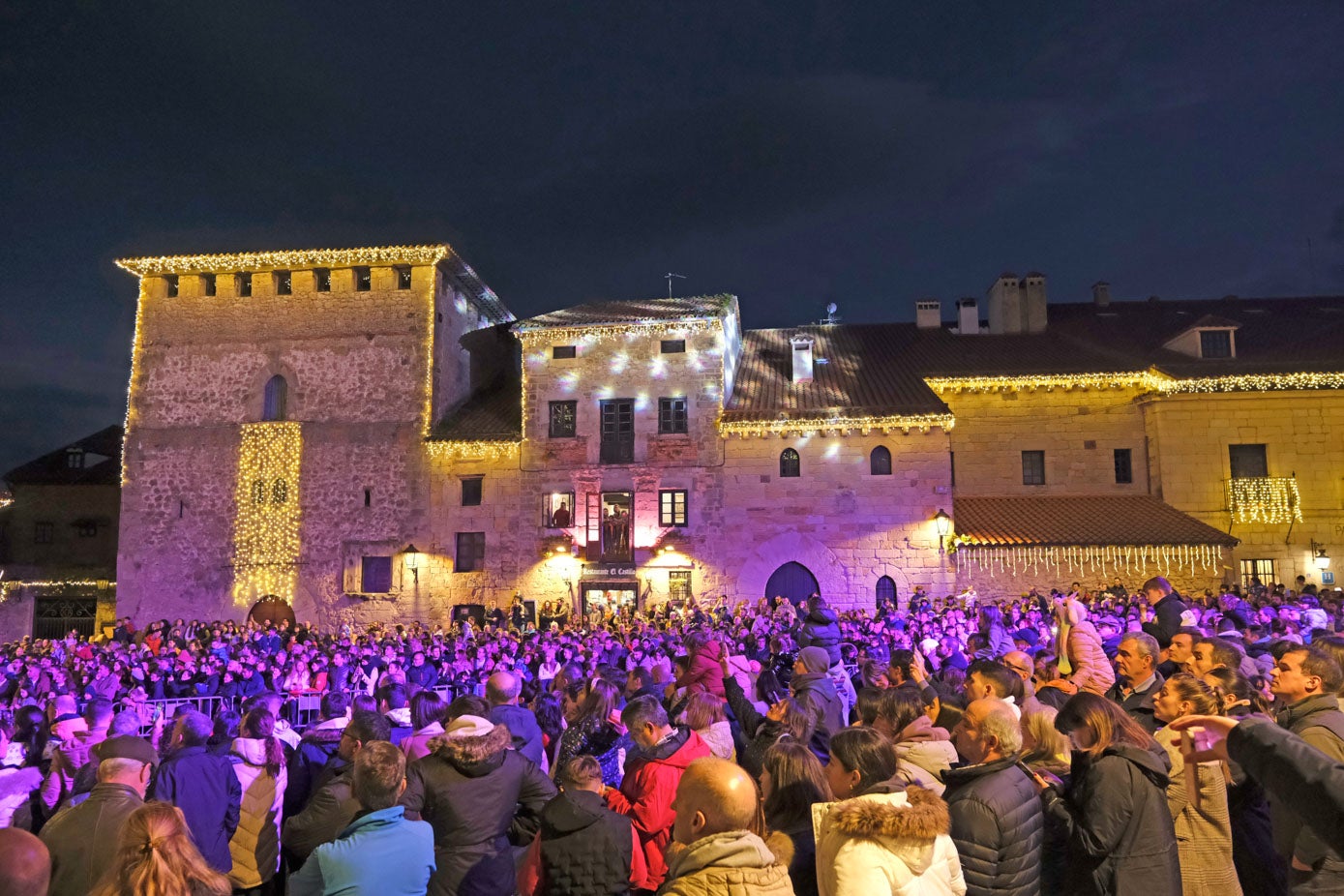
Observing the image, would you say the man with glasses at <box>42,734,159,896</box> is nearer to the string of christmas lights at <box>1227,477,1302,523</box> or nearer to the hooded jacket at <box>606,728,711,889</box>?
the hooded jacket at <box>606,728,711,889</box>

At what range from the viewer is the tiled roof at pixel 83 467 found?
37344 mm

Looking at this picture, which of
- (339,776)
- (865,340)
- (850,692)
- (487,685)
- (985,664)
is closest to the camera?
(339,776)

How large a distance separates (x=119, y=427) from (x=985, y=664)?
44.4 meters

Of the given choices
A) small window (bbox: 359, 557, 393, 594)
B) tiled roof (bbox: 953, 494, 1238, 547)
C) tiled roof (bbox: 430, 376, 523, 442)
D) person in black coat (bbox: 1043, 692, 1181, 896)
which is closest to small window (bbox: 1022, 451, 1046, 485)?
tiled roof (bbox: 953, 494, 1238, 547)

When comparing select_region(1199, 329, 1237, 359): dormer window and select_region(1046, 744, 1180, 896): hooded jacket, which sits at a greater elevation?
select_region(1199, 329, 1237, 359): dormer window

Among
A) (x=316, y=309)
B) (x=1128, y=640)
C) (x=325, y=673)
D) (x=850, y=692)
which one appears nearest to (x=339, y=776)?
(x=1128, y=640)

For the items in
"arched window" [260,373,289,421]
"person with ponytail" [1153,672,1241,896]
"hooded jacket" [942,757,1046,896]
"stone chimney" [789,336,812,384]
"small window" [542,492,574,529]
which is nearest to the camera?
"hooded jacket" [942,757,1046,896]

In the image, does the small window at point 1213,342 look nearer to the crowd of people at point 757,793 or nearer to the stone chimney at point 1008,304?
the stone chimney at point 1008,304

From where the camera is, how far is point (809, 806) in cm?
429

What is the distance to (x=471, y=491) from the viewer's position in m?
29.3

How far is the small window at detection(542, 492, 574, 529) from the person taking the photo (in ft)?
92.3

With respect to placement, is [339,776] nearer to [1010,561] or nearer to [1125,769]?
[1125,769]

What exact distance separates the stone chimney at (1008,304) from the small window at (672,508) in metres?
12.6

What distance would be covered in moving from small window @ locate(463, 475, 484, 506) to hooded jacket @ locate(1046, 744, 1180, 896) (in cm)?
2599
